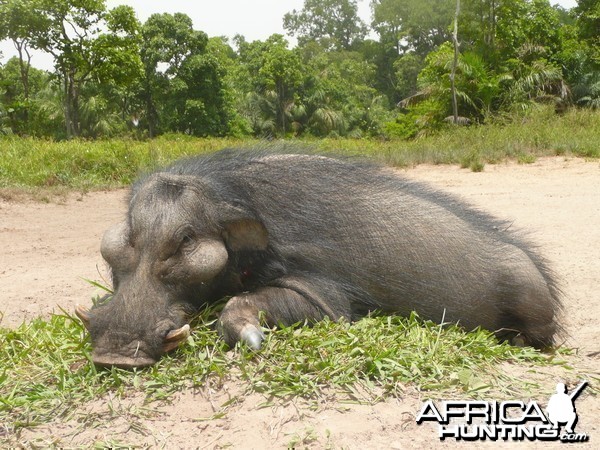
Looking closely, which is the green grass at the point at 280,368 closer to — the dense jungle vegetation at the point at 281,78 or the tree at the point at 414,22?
the dense jungle vegetation at the point at 281,78

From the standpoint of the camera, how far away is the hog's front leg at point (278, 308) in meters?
3.46

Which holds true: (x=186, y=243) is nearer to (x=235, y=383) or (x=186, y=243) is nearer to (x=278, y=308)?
(x=278, y=308)

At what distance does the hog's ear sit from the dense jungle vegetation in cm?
1868

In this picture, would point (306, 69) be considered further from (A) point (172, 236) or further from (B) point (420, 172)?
(A) point (172, 236)

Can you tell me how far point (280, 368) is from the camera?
320 cm

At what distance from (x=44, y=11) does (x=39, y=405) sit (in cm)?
2721

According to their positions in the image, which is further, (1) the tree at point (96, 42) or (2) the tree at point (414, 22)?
(2) the tree at point (414, 22)

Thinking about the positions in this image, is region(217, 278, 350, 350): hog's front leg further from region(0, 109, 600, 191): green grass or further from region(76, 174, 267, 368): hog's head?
region(0, 109, 600, 191): green grass

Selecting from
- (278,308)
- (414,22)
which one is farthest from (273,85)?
(278,308)

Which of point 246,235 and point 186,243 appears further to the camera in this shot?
point 246,235

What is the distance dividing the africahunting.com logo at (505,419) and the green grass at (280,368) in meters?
0.14

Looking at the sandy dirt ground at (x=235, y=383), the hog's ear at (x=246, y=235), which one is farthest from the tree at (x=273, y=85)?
the hog's ear at (x=246, y=235)

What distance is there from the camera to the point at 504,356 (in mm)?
3688

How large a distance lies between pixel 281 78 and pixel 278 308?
1446 inches
